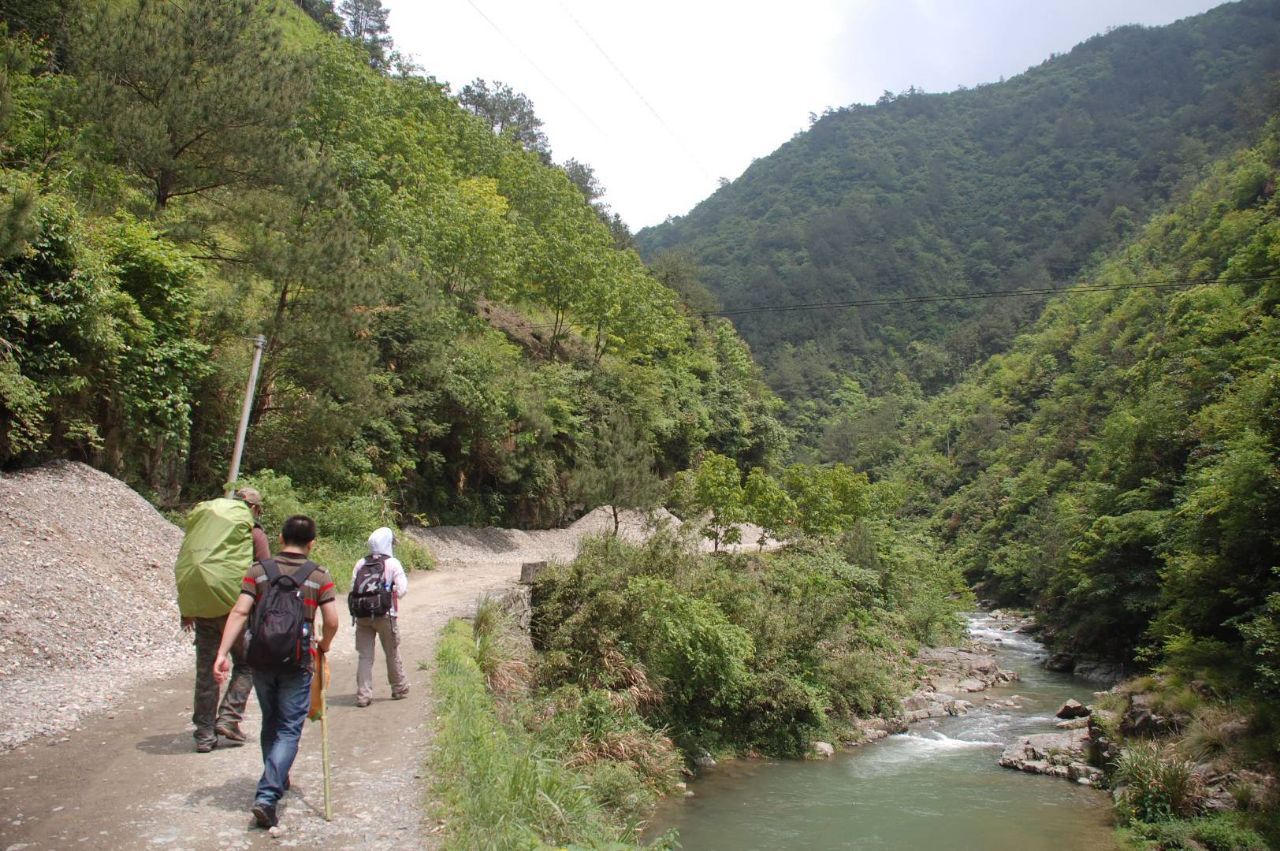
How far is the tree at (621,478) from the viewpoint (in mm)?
30125

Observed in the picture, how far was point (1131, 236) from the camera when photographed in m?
111

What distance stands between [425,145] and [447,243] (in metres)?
13.0

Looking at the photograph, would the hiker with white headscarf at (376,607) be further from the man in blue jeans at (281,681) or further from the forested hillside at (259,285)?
the forested hillside at (259,285)

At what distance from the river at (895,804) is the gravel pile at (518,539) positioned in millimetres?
9039

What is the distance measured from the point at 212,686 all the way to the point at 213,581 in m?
0.93

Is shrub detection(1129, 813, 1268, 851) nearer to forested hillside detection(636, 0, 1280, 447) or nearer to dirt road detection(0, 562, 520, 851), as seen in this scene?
dirt road detection(0, 562, 520, 851)

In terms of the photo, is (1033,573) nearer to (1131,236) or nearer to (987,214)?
(1131,236)

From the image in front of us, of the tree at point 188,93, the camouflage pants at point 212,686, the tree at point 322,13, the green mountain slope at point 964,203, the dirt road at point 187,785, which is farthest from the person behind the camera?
the green mountain slope at point 964,203

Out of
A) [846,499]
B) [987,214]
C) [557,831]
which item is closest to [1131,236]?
[987,214]

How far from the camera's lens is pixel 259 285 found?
2022cm

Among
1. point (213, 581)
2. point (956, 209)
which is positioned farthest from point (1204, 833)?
point (956, 209)

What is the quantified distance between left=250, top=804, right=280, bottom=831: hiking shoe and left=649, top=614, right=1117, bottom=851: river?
7.94 meters

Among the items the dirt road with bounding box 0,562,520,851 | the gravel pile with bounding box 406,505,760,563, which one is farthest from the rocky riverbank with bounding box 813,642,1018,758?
the dirt road with bounding box 0,562,520,851

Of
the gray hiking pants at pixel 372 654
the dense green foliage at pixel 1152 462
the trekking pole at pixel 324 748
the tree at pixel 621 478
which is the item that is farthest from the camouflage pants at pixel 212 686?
the tree at pixel 621 478
